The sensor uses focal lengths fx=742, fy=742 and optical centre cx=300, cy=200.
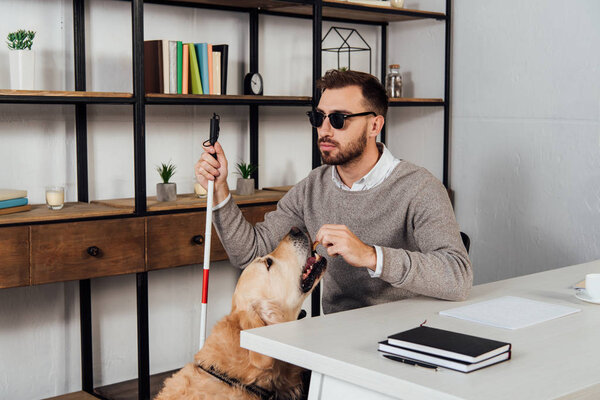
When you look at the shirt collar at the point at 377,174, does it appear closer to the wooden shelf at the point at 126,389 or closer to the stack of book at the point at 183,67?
the stack of book at the point at 183,67

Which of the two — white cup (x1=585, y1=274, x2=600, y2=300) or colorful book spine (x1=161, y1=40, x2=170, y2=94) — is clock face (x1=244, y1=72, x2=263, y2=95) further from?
white cup (x1=585, y1=274, x2=600, y2=300)

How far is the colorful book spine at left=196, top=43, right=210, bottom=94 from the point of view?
3.28 meters

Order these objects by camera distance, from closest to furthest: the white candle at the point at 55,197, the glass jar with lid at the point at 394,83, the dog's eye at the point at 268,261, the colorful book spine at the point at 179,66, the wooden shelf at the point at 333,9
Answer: the dog's eye at the point at 268,261 → the white candle at the point at 55,197 → the colorful book spine at the point at 179,66 → the wooden shelf at the point at 333,9 → the glass jar with lid at the point at 394,83

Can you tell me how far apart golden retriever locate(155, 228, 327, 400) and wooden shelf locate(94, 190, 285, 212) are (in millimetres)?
1158

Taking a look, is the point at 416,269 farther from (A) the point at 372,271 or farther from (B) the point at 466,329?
(B) the point at 466,329

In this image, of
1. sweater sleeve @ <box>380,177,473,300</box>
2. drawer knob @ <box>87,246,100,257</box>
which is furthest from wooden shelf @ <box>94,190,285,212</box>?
sweater sleeve @ <box>380,177,473,300</box>

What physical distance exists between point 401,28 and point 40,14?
2096mm

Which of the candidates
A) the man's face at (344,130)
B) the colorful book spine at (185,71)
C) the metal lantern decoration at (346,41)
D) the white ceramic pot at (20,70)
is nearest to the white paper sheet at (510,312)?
the man's face at (344,130)

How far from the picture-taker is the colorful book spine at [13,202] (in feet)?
9.29

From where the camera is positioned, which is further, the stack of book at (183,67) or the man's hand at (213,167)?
the stack of book at (183,67)

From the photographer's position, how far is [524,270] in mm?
3814

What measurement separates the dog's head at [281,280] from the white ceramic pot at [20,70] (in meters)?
1.37

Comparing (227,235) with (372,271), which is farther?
(227,235)

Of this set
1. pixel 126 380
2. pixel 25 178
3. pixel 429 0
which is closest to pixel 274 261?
pixel 25 178
